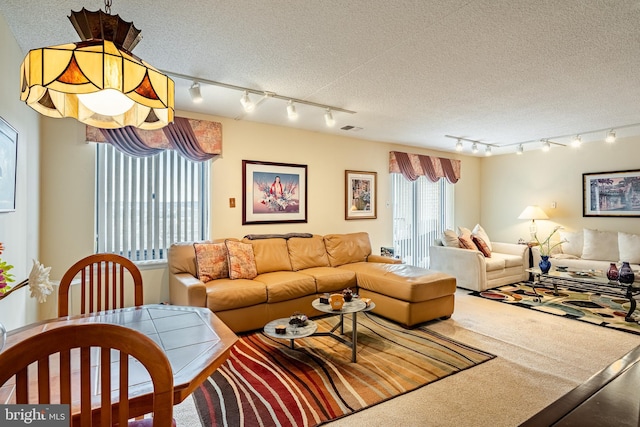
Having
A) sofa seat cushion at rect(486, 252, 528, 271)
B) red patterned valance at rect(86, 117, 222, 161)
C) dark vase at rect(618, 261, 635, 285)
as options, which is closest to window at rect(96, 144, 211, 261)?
red patterned valance at rect(86, 117, 222, 161)

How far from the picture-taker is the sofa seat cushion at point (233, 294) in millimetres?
3107

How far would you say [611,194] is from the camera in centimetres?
538

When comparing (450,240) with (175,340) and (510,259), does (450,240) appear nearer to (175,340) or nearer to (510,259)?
(510,259)

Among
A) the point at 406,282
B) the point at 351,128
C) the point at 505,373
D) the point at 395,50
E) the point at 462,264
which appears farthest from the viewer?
the point at 462,264

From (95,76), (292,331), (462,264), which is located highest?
(95,76)

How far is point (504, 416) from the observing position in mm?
2020

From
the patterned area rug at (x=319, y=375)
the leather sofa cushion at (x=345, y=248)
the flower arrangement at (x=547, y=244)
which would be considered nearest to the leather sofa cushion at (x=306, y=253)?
→ the leather sofa cushion at (x=345, y=248)

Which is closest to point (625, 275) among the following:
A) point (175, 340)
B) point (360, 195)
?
point (360, 195)

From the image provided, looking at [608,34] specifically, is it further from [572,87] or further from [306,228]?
[306,228]

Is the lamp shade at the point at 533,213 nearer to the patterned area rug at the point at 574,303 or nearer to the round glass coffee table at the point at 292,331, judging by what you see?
the patterned area rug at the point at 574,303

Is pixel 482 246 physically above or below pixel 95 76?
below

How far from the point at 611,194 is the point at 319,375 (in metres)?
5.77

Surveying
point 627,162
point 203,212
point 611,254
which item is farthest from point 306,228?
point 627,162

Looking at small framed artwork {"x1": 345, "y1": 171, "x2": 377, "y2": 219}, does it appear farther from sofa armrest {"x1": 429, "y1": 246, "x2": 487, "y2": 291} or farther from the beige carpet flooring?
the beige carpet flooring
